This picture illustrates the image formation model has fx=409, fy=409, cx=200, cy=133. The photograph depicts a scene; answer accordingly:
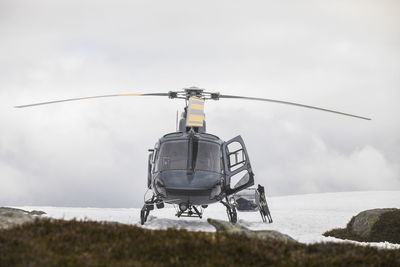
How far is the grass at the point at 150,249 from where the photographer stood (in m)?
5.49

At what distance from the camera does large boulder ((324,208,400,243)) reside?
589 inches

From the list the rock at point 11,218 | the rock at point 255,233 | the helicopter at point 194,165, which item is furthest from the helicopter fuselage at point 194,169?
the rock at point 11,218

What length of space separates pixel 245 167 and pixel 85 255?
9932mm

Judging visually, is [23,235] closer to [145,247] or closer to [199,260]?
[145,247]

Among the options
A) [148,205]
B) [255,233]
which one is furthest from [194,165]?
[255,233]

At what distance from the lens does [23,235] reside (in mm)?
6363

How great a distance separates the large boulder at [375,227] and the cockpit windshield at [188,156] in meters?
6.32

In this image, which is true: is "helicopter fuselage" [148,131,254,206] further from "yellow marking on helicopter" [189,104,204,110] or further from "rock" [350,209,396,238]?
"rock" [350,209,396,238]

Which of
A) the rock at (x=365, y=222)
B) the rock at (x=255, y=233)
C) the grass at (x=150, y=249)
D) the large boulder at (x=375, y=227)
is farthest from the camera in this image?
the rock at (x=365, y=222)

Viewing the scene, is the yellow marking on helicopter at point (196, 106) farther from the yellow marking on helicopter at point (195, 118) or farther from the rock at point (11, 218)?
the rock at point (11, 218)

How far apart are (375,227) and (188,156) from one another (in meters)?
7.75

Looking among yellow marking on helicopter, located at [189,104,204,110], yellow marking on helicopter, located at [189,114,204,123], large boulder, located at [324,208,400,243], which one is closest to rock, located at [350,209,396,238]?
large boulder, located at [324,208,400,243]

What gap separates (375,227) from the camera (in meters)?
15.5

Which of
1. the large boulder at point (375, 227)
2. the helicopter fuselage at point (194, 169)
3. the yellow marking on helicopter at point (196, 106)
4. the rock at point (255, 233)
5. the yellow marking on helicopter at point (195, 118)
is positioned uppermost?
the yellow marking on helicopter at point (196, 106)
